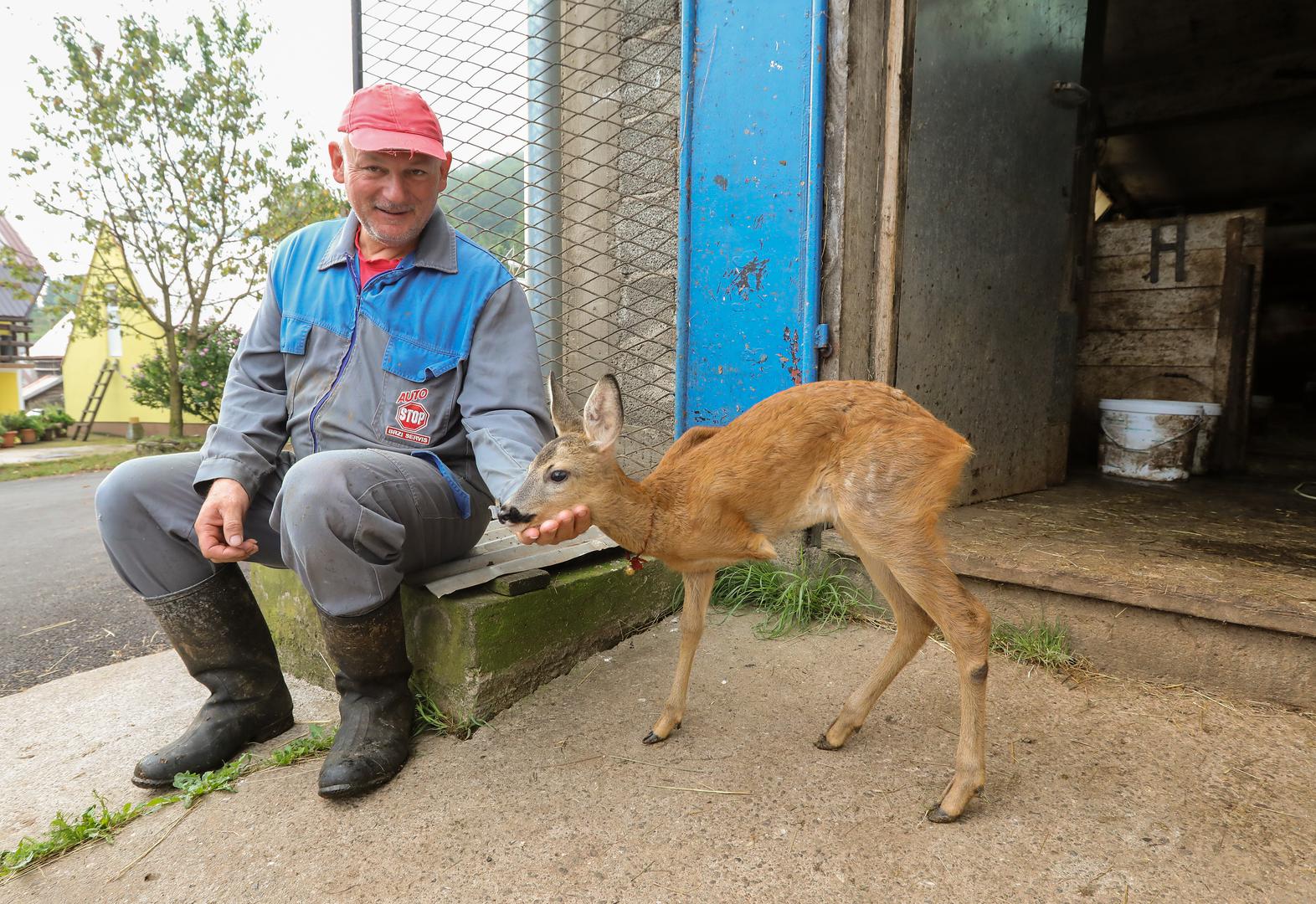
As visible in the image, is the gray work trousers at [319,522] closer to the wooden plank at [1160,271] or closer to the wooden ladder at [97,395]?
the wooden plank at [1160,271]

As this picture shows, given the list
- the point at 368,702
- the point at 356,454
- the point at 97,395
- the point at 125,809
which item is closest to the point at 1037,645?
the point at 368,702

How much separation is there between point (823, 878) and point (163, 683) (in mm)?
2671

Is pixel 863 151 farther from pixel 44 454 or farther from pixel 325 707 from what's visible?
pixel 44 454

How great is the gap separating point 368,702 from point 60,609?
308 centimetres

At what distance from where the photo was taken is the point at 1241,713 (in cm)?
262

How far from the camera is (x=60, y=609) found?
441 centimetres

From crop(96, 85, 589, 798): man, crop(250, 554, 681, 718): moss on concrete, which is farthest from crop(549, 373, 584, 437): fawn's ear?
crop(250, 554, 681, 718): moss on concrete

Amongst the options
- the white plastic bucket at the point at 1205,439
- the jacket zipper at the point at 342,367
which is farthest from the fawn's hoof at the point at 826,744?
the white plastic bucket at the point at 1205,439

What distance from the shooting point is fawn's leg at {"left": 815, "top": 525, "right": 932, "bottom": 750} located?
246 centimetres

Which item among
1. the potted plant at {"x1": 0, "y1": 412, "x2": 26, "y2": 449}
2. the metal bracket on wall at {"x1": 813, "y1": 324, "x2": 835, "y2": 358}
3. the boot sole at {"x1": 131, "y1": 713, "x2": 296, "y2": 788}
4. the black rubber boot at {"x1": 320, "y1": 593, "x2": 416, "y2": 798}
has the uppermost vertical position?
the metal bracket on wall at {"x1": 813, "y1": 324, "x2": 835, "y2": 358}

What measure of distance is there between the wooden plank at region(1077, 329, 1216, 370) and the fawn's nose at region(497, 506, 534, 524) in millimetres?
5932

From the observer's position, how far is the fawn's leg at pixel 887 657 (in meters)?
2.46

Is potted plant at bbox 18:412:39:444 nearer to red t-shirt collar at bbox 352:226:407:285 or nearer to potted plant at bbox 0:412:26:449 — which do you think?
potted plant at bbox 0:412:26:449

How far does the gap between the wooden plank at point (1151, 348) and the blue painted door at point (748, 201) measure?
4163 millimetres
